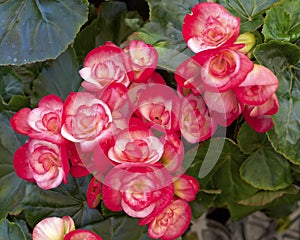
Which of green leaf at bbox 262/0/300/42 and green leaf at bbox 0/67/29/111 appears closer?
green leaf at bbox 262/0/300/42

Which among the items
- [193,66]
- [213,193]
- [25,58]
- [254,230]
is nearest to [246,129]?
[213,193]

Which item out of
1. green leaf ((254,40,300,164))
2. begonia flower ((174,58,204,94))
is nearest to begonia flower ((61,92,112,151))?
begonia flower ((174,58,204,94))

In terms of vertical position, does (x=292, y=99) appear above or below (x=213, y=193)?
above

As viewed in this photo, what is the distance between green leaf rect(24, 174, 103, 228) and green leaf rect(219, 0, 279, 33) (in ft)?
1.16

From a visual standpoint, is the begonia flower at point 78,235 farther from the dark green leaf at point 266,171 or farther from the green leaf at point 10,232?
the dark green leaf at point 266,171

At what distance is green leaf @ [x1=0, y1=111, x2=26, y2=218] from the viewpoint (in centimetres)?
88

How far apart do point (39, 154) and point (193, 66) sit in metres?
0.23

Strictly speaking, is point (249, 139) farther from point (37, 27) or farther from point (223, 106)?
point (37, 27)

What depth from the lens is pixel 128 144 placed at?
60cm

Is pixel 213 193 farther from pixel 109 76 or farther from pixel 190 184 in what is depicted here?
pixel 109 76

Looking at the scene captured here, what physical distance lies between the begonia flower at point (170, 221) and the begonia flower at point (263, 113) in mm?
143

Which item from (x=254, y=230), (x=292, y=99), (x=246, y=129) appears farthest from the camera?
(x=254, y=230)

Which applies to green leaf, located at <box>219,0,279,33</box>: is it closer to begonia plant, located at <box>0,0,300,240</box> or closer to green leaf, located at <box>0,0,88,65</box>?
begonia plant, located at <box>0,0,300,240</box>

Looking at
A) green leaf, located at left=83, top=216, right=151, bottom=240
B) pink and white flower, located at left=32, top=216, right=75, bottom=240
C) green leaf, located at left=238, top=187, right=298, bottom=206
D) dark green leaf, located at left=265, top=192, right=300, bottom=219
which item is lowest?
dark green leaf, located at left=265, top=192, right=300, bottom=219
